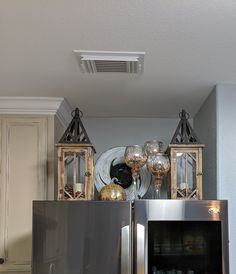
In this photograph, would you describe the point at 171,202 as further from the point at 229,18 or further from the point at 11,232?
the point at 11,232

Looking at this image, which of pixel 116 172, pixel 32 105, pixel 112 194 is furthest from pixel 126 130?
pixel 112 194

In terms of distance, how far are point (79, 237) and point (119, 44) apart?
1.00m

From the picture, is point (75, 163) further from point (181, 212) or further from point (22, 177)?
point (181, 212)

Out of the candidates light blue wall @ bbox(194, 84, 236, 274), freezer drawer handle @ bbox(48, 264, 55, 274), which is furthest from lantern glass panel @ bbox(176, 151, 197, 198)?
freezer drawer handle @ bbox(48, 264, 55, 274)

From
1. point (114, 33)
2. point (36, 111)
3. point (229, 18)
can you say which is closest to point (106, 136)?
point (36, 111)

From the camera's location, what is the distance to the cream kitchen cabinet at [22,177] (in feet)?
9.12

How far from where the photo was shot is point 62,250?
2.16m

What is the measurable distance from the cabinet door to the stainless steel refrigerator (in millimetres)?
625

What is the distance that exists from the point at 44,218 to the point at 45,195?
0.64m

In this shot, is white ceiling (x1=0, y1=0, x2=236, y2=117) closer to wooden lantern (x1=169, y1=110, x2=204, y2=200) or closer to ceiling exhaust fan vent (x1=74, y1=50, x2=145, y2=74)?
ceiling exhaust fan vent (x1=74, y1=50, x2=145, y2=74)

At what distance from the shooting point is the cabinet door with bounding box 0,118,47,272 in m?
2.78

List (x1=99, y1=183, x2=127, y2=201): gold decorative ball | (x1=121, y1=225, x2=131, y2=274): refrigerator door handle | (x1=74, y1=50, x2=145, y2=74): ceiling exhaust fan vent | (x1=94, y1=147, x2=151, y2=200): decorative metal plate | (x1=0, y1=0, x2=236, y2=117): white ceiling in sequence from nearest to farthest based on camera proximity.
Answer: (x1=0, y1=0, x2=236, y2=117): white ceiling < (x1=74, y1=50, x2=145, y2=74): ceiling exhaust fan vent < (x1=121, y1=225, x2=131, y2=274): refrigerator door handle < (x1=99, y1=183, x2=127, y2=201): gold decorative ball < (x1=94, y1=147, x2=151, y2=200): decorative metal plate

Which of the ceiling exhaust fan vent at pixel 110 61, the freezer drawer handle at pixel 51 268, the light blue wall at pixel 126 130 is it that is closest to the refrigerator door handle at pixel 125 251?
the freezer drawer handle at pixel 51 268

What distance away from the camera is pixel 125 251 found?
212 cm
